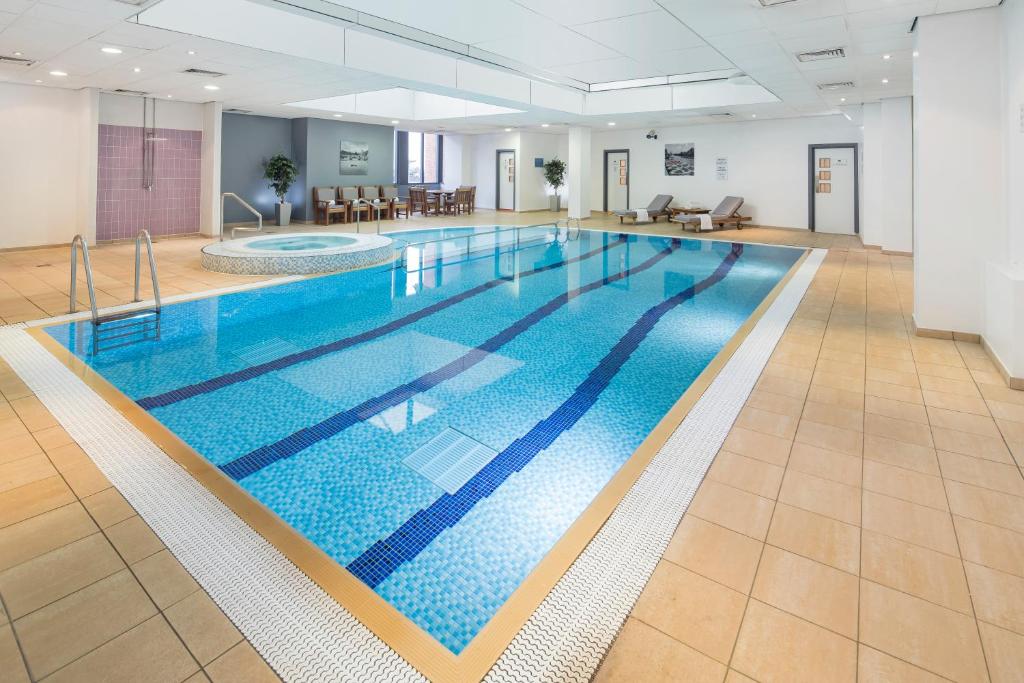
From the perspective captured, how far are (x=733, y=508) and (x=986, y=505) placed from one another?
1065 mm

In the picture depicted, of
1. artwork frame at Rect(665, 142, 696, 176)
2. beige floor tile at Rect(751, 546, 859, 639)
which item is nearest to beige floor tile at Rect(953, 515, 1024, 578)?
beige floor tile at Rect(751, 546, 859, 639)

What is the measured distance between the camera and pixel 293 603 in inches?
71.5

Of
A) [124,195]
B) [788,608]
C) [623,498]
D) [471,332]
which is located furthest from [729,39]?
[124,195]

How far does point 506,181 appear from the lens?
1867 cm

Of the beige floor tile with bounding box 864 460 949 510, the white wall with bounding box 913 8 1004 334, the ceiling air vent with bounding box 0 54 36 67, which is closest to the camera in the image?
the beige floor tile with bounding box 864 460 949 510

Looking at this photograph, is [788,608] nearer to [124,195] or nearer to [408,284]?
[408,284]

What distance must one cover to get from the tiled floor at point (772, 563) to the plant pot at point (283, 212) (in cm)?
1042

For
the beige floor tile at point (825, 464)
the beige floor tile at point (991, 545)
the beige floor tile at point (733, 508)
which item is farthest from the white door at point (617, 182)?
the beige floor tile at point (991, 545)

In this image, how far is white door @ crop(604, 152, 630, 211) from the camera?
54.5 feet

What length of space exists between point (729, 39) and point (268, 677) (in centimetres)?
645

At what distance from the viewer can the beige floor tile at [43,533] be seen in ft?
6.68

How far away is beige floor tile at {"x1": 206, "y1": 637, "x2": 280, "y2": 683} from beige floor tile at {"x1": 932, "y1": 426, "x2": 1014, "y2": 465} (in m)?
2.20

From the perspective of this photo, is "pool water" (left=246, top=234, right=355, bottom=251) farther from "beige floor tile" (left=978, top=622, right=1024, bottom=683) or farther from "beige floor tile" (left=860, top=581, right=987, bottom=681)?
"beige floor tile" (left=978, top=622, right=1024, bottom=683)

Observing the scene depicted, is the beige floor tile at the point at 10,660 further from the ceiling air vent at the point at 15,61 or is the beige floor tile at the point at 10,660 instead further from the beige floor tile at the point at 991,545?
the ceiling air vent at the point at 15,61
